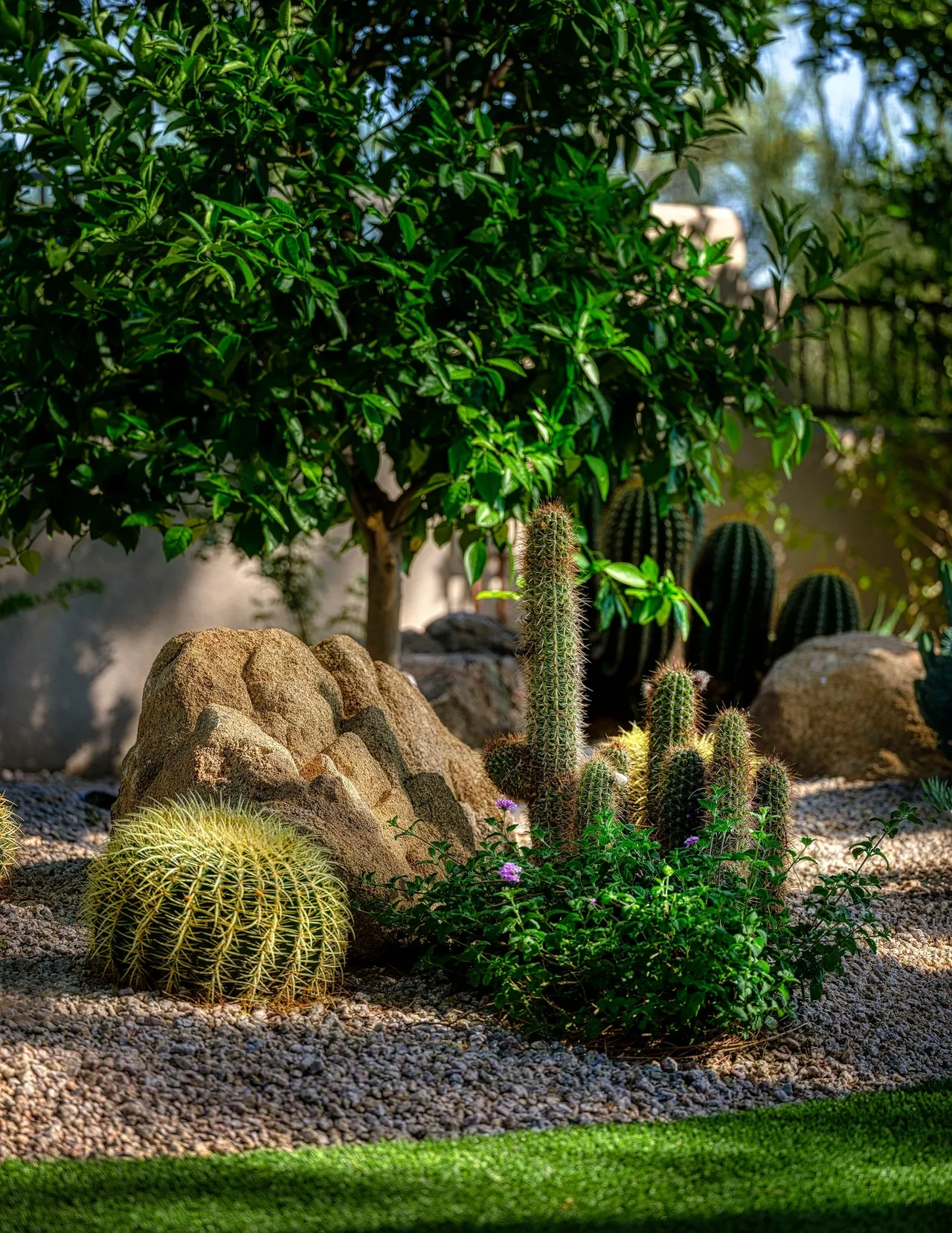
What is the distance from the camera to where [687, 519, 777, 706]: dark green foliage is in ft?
25.7

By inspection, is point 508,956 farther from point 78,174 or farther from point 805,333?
point 78,174

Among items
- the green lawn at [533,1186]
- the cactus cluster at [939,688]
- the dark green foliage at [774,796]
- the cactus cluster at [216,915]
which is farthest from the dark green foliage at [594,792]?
the cactus cluster at [939,688]

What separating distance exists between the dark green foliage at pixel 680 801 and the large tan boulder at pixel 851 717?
2.70 m

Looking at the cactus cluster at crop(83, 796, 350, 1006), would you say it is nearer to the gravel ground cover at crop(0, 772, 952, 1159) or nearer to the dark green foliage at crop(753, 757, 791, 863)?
the gravel ground cover at crop(0, 772, 952, 1159)

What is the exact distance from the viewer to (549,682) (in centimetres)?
411

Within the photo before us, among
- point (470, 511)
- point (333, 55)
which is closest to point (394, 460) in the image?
point (470, 511)

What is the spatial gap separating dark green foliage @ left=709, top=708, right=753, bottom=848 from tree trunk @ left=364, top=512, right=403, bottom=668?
5.82 ft

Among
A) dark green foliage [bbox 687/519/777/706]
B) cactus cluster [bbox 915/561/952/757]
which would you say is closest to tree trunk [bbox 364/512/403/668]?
cactus cluster [bbox 915/561/952/757]

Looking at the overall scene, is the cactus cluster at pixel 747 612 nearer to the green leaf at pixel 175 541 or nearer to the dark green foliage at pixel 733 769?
the dark green foliage at pixel 733 769

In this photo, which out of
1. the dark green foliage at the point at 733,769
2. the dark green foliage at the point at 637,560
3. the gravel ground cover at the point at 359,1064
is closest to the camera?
the gravel ground cover at the point at 359,1064

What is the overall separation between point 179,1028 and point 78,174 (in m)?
2.84

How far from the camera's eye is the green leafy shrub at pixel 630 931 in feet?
10.4

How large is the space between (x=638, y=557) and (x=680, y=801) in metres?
3.58

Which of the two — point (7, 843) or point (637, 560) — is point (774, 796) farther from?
point (637, 560)
